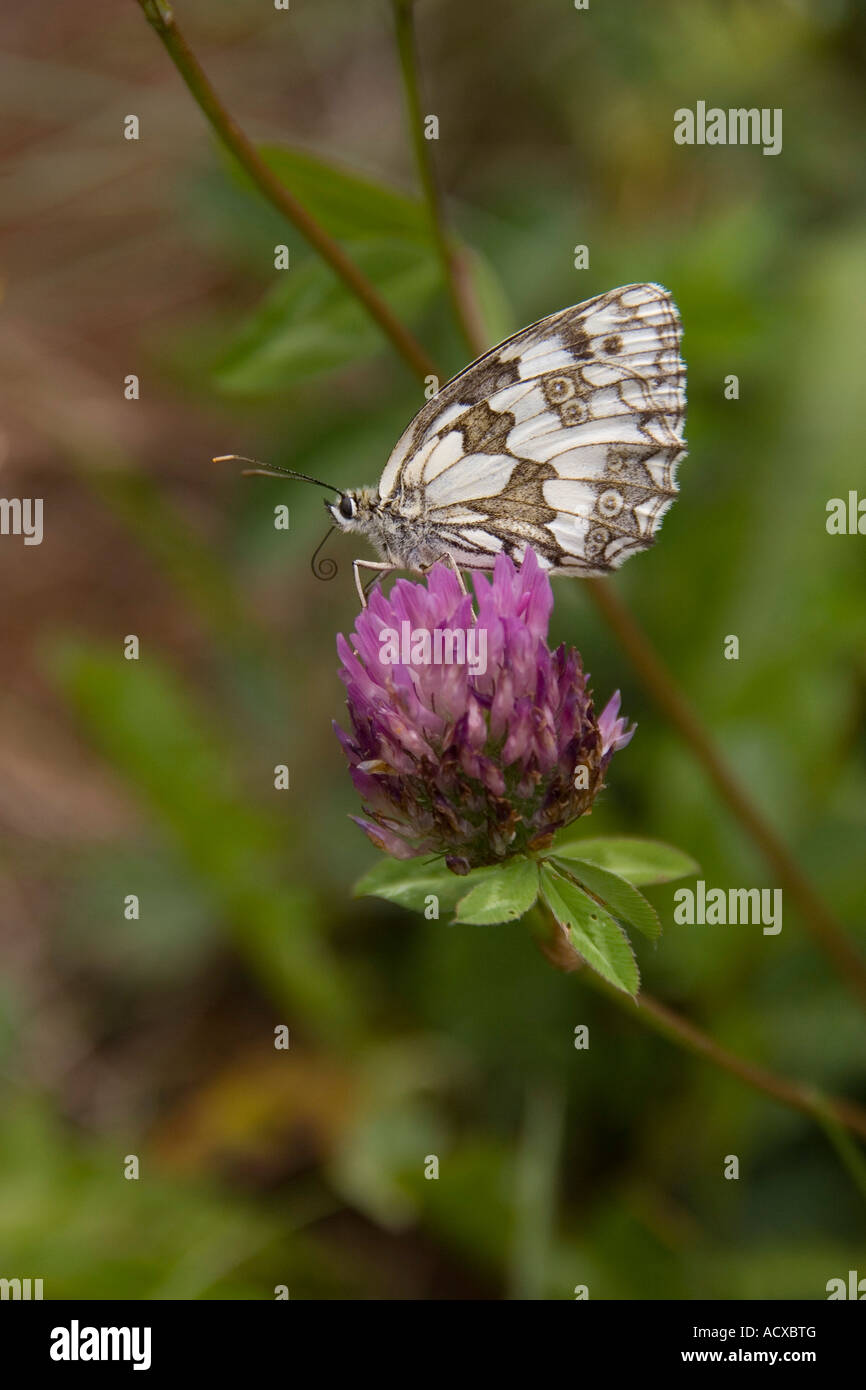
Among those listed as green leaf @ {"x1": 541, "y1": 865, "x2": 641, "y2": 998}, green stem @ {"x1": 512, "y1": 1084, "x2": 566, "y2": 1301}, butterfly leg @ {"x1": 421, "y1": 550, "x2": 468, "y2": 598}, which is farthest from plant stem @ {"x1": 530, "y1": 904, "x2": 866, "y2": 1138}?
green stem @ {"x1": 512, "y1": 1084, "x2": 566, "y2": 1301}

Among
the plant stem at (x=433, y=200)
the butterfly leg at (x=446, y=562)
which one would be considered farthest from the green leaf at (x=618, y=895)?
the plant stem at (x=433, y=200)

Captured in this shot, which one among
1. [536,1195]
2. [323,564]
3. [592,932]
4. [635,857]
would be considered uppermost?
[323,564]

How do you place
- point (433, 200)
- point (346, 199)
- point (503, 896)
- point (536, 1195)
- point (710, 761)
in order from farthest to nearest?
point (536, 1195)
point (710, 761)
point (346, 199)
point (433, 200)
point (503, 896)

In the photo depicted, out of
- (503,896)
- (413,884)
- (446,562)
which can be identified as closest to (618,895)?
(503,896)

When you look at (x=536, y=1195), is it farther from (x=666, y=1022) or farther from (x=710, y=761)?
(x=666, y=1022)

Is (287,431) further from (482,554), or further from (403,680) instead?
(403,680)

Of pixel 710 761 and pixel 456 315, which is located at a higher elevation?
pixel 456 315

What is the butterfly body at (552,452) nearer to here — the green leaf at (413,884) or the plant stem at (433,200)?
the plant stem at (433,200)

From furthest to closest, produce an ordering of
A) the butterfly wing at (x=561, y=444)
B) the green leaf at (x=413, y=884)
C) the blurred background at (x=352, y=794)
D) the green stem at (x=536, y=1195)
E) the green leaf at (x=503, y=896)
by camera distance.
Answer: the blurred background at (x=352, y=794), the green stem at (x=536, y=1195), the butterfly wing at (x=561, y=444), the green leaf at (x=413, y=884), the green leaf at (x=503, y=896)

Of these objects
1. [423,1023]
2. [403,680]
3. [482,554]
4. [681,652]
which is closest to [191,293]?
[681,652]
